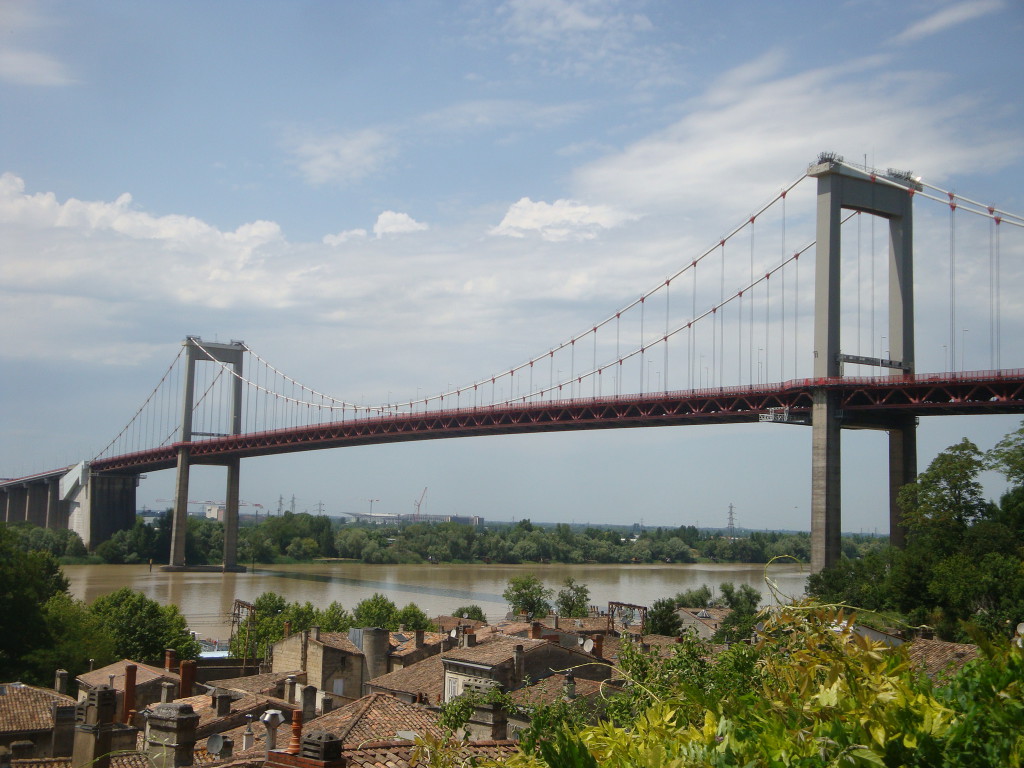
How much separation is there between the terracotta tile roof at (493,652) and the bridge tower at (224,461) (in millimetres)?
44977

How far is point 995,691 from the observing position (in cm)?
268

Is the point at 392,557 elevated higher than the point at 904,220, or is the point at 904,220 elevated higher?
the point at 904,220

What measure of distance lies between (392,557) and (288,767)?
7611cm

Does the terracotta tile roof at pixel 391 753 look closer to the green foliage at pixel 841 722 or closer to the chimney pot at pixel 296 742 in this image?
the chimney pot at pixel 296 742

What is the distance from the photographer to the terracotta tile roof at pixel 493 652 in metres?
17.8

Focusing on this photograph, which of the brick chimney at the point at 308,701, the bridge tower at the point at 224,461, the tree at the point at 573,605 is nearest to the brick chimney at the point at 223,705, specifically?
the brick chimney at the point at 308,701

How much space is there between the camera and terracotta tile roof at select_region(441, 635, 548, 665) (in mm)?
17781

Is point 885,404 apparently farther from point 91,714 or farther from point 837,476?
point 91,714

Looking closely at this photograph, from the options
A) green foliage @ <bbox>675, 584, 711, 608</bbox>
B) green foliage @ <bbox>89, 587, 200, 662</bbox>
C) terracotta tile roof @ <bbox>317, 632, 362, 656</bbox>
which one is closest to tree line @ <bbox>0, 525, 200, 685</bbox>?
green foliage @ <bbox>89, 587, 200, 662</bbox>

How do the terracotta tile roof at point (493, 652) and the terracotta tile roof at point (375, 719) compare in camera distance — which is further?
the terracotta tile roof at point (493, 652)

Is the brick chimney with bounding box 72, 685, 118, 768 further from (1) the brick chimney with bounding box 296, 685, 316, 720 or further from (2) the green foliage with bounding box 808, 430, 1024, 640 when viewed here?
(2) the green foliage with bounding box 808, 430, 1024, 640

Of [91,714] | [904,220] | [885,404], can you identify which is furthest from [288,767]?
[904,220]

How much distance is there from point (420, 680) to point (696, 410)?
20173 mm

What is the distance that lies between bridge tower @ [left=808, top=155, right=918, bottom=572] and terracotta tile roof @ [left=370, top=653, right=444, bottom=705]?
1638cm
